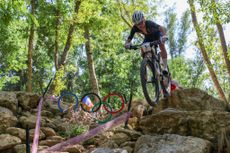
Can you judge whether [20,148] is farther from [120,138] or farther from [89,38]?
[89,38]

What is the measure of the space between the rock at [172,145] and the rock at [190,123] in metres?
0.55

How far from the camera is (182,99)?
24.7 feet

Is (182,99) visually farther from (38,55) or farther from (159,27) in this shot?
(38,55)

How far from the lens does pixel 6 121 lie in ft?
25.9

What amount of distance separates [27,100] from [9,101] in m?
0.87

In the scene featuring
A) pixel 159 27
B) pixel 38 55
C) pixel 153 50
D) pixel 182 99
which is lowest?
pixel 182 99

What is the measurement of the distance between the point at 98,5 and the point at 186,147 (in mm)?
12145

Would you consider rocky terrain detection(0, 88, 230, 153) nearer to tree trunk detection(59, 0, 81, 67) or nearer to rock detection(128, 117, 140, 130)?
rock detection(128, 117, 140, 130)

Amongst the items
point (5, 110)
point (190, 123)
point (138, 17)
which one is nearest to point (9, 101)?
point (5, 110)

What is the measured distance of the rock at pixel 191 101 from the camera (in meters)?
7.32

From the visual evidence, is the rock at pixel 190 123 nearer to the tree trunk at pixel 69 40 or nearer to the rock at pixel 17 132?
the rock at pixel 17 132

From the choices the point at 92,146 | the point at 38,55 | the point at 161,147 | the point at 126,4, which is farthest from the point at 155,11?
the point at 161,147

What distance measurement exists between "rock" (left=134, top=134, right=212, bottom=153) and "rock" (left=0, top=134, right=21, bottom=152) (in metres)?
2.89

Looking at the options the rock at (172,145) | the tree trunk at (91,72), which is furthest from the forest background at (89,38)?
the rock at (172,145)
